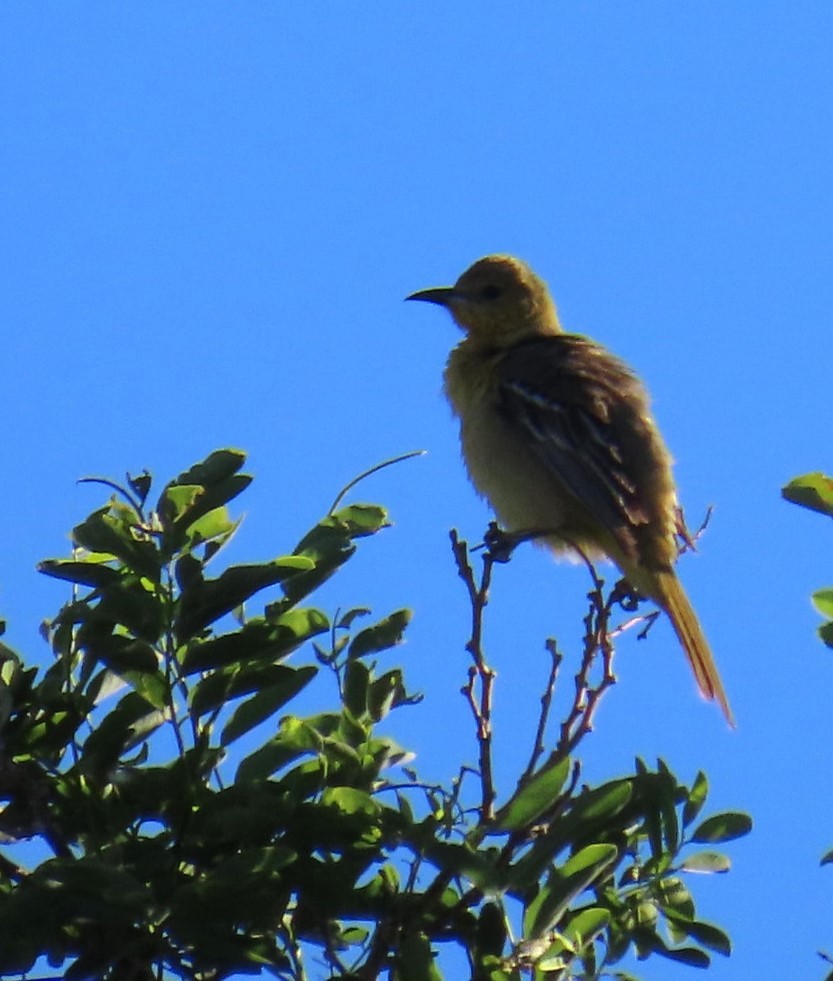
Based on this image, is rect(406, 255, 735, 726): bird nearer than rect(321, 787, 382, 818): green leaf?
No

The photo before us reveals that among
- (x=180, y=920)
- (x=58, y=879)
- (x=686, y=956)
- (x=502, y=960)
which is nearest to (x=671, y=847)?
(x=686, y=956)

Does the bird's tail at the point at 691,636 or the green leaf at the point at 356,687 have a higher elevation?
the bird's tail at the point at 691,636

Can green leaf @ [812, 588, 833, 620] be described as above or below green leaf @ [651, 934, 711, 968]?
above

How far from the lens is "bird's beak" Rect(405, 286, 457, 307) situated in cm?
716

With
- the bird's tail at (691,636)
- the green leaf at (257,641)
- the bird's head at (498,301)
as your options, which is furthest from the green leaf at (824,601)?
the bird's head at (498,301)

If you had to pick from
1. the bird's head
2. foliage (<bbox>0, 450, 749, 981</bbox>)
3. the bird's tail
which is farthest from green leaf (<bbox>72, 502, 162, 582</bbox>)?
the bird's head

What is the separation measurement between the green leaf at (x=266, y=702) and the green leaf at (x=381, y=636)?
24 centimetres

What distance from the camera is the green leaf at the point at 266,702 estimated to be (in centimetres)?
301

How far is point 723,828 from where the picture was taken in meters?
3.09

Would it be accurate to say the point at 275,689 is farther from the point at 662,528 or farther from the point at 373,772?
the point at 662,528

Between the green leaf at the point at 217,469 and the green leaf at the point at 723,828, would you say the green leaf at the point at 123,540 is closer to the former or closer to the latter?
the green leaf at the point at 217,469

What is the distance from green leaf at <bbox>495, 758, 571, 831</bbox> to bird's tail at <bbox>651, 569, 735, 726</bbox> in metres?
2.36

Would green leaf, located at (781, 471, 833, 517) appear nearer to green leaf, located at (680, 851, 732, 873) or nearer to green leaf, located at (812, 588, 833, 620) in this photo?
green leaf, located at (812, 588, 833, 620)

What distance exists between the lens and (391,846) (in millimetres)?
2879
